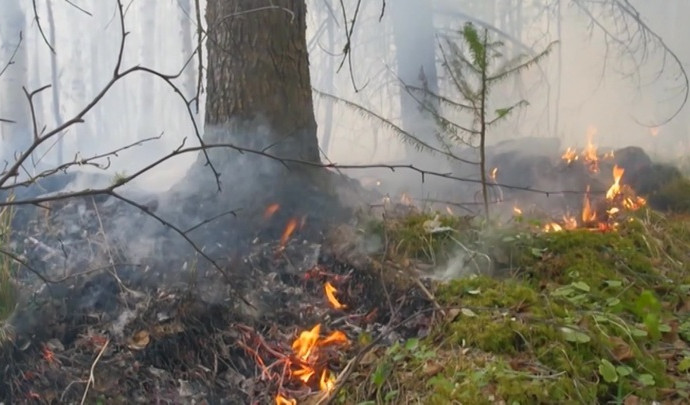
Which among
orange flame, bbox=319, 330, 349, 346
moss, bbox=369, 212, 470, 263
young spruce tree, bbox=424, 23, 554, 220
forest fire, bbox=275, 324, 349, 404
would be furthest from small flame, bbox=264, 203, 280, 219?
young spruce tree, bbox=424, 23, 554, 220

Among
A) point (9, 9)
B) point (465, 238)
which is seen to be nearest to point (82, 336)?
point (465, 238)

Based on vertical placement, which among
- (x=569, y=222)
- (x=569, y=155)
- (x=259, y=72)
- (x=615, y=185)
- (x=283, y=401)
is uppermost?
(x=259, y=72)

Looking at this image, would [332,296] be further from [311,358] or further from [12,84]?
[12,84]

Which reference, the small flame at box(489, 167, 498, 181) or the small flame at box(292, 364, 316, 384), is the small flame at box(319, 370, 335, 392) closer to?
the small flame at box(292, 364, 316, 384)

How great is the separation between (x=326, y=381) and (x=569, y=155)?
400 centimetres

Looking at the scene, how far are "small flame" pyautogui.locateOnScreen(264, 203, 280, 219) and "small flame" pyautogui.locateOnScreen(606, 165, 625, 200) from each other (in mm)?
2665

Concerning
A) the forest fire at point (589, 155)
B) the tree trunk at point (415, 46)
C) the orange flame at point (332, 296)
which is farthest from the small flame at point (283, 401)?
the forest fire at point (589, 155)

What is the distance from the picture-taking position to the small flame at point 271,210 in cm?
409

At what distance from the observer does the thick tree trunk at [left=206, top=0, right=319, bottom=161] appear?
423 cm

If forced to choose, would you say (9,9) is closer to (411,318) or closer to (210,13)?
(210,13)

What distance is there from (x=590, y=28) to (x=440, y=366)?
4676mm

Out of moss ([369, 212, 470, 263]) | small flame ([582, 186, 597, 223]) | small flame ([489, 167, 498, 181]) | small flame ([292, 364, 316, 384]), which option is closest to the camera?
small flame ([292, 364, 316, 384])

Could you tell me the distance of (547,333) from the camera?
9.05ft

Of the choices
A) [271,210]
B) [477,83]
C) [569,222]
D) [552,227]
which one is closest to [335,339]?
[271,210]
